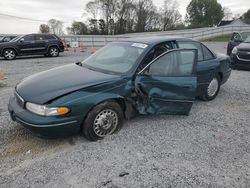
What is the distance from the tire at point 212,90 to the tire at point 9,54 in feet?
37.7

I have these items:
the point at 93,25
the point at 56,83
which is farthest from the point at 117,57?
the point at 93,25

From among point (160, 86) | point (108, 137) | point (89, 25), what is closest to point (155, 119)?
point (160, 86)

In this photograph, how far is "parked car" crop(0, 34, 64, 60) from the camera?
12496 mm

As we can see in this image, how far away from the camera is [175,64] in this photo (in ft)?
12.7

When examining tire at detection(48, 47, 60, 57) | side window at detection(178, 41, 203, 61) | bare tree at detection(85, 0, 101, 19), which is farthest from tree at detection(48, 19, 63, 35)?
side window at detection(178, 41, 203, 61)

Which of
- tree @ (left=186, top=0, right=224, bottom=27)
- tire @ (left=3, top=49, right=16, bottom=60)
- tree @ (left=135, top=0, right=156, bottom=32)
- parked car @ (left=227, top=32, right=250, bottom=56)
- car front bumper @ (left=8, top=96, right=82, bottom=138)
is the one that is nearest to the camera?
car front bumper @ (left=8, top=96, right=82, bottom=138)

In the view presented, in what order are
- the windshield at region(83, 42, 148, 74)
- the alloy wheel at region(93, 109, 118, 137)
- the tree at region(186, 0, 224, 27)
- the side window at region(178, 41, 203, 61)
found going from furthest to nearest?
the tree at region(186, 0, 224, 27), the side window at region(178, 41, 203, 61), the windshield at region(83, 42, 148, 74), the alloy wheel at region(93, 109, 118, 137)

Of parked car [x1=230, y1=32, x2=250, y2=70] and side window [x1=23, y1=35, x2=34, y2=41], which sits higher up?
side window [x1=23, y1=35, x2=34, y2=41]

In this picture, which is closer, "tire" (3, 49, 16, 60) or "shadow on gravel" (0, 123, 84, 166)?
"shadow on gravel" (0, 123, 84, 166)

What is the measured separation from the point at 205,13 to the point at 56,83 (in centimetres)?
6940

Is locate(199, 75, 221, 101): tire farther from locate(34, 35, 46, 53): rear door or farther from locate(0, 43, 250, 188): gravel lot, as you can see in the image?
locate(34, 35, 46, 53): rear door

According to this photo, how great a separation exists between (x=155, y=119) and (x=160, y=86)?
0.77m

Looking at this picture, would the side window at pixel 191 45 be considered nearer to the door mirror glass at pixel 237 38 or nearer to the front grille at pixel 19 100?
the front grille at pixel 19 100

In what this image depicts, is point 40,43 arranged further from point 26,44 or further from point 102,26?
point 102,26
